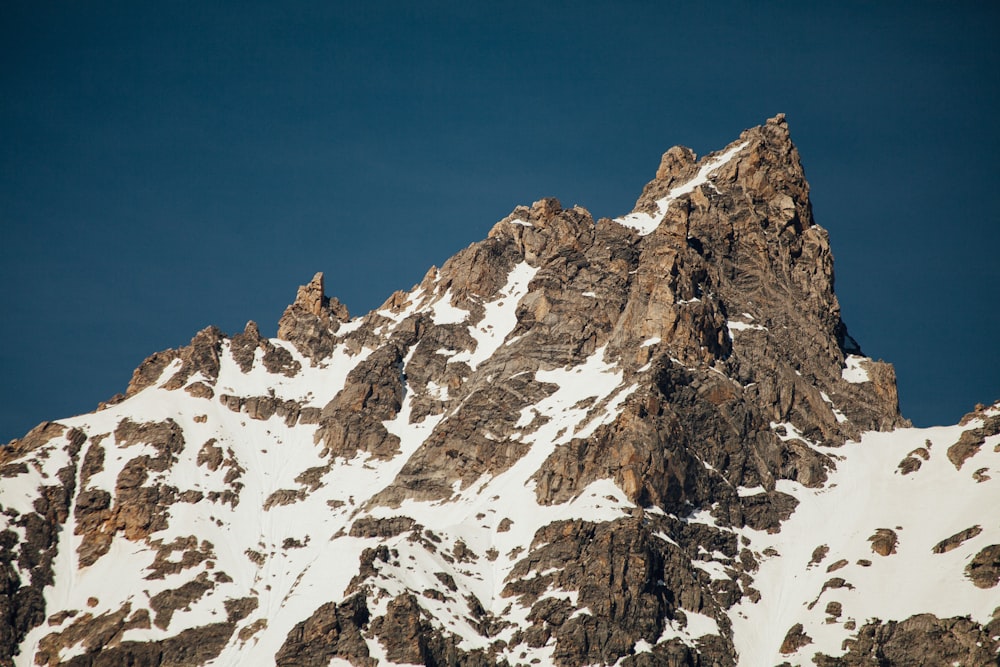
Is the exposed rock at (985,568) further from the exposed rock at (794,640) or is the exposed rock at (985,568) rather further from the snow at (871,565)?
the exposed rock at (794,640)

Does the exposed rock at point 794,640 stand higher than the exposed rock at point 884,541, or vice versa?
the exposed rock at point 884,541

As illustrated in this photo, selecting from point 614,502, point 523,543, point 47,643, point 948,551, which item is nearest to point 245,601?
point 47,643

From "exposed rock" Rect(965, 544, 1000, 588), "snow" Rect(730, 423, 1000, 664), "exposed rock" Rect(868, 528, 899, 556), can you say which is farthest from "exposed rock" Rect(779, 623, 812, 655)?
"exposed rock" Rect(965, 544, 1000, 588)

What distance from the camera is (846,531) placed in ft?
631

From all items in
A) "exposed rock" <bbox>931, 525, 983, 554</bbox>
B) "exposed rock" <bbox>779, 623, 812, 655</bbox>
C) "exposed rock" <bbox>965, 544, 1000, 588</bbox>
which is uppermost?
"exposed rock" <bbox>931, 525, 983, 554</bbox>

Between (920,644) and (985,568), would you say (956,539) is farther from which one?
(920,644)

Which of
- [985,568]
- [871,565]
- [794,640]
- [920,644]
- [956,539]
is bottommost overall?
[920,644]

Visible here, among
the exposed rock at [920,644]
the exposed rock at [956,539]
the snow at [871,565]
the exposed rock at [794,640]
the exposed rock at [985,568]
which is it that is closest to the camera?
the exposed rock at [920,644]

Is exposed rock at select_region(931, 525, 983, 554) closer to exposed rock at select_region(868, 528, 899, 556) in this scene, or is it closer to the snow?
the snow

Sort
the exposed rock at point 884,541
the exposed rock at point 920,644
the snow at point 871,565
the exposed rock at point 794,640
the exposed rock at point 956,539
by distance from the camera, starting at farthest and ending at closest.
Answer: the exposed rock at point 884,541 → the exposed rock at point 956,539 → the exposed rock at point 794,640 → the snow at point 871,565 → the exposed rock at point 920,644

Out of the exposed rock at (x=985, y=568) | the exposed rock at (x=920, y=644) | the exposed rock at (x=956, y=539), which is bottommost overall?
the exposed rock at (x=920, y=644)

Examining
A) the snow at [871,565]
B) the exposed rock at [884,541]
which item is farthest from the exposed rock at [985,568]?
the exposed rock at [884,541]

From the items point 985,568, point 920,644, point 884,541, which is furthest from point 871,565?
point 920,644

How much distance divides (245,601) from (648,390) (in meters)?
67.8
